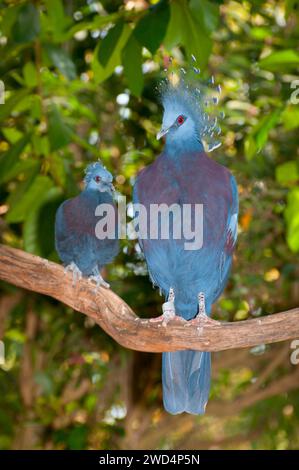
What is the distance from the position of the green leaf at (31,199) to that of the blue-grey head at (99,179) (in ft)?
1.93

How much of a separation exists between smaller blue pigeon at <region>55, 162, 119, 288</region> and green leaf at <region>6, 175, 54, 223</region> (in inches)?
16.4

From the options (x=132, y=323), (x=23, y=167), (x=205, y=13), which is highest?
(x=205, y=13)

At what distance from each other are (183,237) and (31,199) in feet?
2.76

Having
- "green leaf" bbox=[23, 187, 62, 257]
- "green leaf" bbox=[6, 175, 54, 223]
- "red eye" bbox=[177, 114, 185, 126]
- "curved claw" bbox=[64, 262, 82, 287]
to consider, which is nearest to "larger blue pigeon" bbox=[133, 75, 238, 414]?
"red eye" bbox=[177, 114, 185, 126]

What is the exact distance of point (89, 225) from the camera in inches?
78.1

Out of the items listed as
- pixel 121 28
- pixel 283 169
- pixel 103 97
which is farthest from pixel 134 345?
pixel 103 97

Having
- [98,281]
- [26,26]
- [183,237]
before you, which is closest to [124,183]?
[26,26]

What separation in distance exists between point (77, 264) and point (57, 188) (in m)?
0.49

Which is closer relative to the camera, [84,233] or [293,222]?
[84,233]

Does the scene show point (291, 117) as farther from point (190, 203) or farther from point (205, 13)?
point (190, 203)

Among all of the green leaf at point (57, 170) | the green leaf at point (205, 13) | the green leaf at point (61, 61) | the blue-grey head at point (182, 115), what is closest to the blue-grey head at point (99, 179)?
the blue-grey head at point (182, 115)

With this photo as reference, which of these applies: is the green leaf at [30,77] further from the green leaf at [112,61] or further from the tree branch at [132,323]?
the tree branch at [132,323]

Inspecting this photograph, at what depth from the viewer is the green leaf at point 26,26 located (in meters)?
2.25

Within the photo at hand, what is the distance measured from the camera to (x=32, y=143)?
2.66 meters
